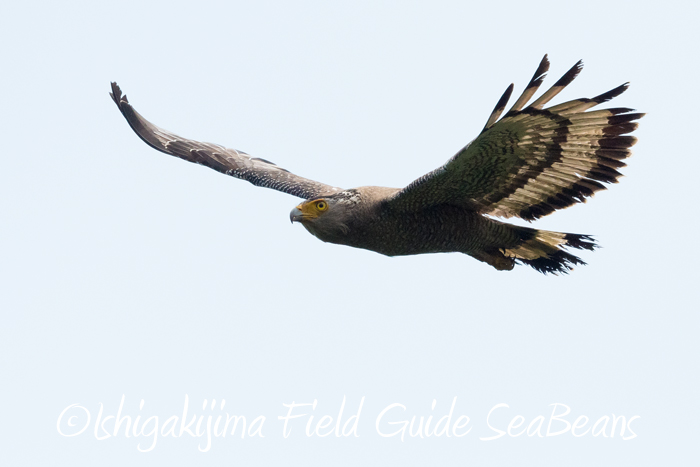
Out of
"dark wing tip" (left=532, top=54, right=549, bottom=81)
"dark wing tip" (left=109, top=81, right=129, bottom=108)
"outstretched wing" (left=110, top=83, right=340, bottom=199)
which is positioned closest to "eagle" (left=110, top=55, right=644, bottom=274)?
"dark wing tip" (left=532, top=54, right=549, bottom=81)

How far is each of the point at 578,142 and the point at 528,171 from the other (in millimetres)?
530

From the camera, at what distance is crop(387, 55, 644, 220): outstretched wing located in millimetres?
6853

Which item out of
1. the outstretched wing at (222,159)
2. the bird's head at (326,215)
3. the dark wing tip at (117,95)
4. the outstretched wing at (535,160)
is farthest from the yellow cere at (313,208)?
the dark wing tip at (117,95)

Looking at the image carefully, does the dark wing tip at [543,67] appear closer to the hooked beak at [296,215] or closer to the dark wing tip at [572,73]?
the dark wing tip at [572,73]

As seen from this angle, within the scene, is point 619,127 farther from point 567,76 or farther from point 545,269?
point 545,269

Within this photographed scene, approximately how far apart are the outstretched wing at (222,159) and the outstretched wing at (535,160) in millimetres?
2258

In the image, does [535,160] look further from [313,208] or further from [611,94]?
[313,208]

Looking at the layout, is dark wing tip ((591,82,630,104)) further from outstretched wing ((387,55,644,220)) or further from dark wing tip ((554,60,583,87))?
dark wing tip ((554,60,583,87))

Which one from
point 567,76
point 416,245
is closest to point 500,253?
point 416,245

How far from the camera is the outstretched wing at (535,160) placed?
22.5ft

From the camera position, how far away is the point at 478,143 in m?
6.99

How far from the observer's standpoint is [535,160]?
295 inches

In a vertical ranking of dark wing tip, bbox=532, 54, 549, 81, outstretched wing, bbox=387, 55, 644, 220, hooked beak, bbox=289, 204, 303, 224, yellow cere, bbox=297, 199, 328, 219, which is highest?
dark wing tip, bbox=532, 54, 549, 81

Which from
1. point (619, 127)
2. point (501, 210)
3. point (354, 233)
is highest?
point (619, 127)
